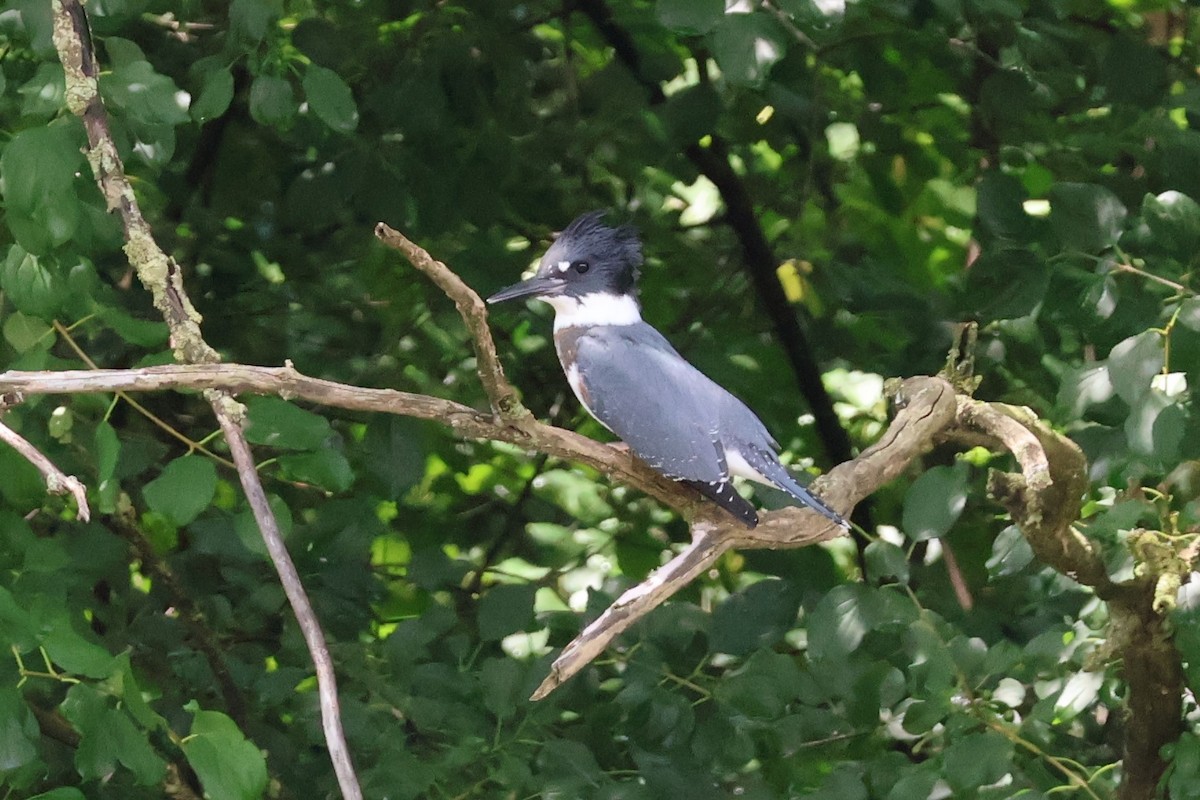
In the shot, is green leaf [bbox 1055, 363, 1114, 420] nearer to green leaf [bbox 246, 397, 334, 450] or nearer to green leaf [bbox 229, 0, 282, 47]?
green leaf [bbox 246, 397, 334, 450]

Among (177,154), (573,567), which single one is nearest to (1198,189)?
(573,567)

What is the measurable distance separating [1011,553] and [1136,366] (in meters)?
0.47

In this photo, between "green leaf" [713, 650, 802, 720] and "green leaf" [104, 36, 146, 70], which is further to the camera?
"green leaf" [713, 650, 802, 720]

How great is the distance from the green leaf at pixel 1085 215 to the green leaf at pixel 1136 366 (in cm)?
24

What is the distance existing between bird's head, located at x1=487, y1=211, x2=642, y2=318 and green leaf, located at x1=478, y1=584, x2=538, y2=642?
0.52 m

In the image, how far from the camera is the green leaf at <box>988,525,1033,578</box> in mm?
2150

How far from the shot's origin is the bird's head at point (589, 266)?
262 centimetres

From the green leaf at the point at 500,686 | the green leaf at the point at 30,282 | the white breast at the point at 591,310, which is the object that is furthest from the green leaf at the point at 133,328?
the white breast at the point at 591,310

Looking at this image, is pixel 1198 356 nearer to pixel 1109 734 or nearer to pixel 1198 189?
pixel 1198 189

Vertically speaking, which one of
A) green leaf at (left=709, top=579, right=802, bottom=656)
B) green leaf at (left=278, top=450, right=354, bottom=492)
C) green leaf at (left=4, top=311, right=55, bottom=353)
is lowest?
green leaf at (left=709, top=579, right=802, bottom=656)

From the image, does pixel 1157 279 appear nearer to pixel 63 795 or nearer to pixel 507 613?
pixel 507 613

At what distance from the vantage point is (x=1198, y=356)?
1.81 m

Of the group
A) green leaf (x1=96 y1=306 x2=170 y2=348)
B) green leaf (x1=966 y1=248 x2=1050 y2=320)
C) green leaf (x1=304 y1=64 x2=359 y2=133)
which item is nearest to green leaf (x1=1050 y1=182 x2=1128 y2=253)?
green leaf (x1=966 y1=248 x2=1050 y2=320)

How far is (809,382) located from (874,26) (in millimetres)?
748
